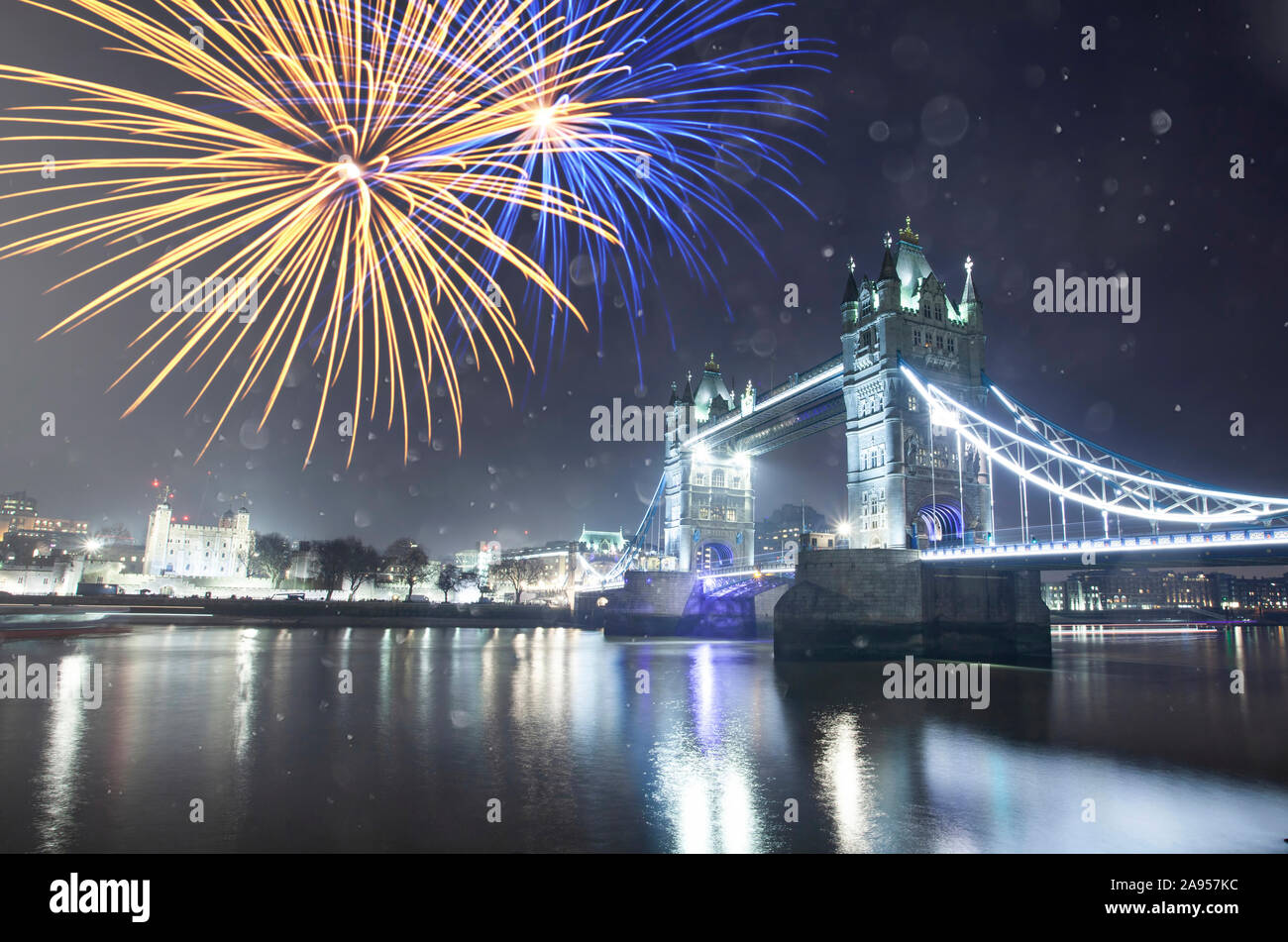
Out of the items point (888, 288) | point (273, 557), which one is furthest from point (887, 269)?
point (273, 557)

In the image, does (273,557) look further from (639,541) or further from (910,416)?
(910,416)

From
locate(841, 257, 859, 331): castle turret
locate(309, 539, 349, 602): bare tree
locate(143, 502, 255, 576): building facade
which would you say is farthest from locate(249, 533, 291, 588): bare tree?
locate(841, 257, 859, 331): castle turret

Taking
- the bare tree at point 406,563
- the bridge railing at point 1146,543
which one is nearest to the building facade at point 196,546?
the bare tree at point 406,563

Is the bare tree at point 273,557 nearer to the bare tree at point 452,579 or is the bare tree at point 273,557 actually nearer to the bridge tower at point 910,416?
the bare tree at point 452,579

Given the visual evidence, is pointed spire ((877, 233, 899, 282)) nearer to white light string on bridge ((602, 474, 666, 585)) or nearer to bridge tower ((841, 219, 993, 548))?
bridge tower ((841, 219, 993, 548))
